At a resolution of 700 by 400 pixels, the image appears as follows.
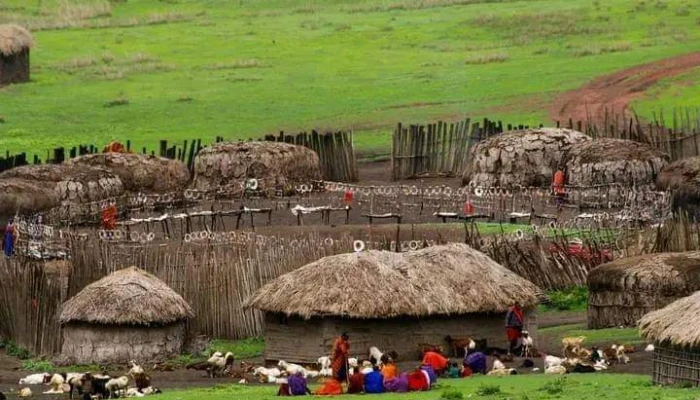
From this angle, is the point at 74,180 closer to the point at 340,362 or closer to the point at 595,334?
the point at 595,334

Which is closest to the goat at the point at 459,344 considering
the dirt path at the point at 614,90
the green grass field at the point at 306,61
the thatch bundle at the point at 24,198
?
the thatch bundle at the point at 24,198

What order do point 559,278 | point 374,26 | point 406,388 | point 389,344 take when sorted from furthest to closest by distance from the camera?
point 374,26
point 559,278
point 389,344
point 406,388

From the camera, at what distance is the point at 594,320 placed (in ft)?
139

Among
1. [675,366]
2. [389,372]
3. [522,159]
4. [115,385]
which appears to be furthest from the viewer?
[522,159]

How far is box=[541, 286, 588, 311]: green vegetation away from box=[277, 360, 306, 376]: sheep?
791 cm

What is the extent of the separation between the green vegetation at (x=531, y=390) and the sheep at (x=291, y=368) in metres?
0.63

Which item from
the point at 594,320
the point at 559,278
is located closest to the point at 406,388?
the point at 594,320

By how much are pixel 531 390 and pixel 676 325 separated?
219cm

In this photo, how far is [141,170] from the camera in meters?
56.8

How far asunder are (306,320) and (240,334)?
12.3 feet

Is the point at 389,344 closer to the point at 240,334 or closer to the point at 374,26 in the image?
the point at 240,334

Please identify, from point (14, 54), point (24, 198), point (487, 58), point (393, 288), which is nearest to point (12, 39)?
point (14, 54)

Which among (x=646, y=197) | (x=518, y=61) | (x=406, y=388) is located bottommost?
(x=406, y=388)

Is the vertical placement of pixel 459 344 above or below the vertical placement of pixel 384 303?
below
